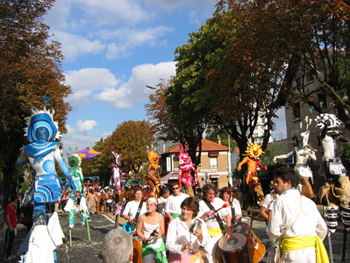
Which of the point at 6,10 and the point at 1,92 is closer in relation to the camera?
the point at 6,10

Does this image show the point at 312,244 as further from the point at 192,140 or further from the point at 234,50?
the point at 192,140

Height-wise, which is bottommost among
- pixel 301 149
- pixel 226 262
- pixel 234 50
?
pixel 226 262

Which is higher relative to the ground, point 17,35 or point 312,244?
point 17,35

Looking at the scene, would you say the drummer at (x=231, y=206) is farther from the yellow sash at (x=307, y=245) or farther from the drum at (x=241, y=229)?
the yellow sash at (x=307, y=245)

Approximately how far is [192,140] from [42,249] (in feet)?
77.8

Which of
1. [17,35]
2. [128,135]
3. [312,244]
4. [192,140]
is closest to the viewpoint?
[312,244]

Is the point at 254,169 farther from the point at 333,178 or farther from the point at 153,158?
the point at 333,178

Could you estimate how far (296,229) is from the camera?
4051mm

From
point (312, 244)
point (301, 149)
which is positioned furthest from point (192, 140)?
point (312, 244)

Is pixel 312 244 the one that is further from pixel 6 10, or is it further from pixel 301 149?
pixel 6 10

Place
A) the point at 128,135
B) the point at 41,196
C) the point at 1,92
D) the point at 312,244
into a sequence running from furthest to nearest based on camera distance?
the point at 128,135 → the point at 1,92 → the point at 41,196 → the point at 312,244

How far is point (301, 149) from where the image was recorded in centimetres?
991

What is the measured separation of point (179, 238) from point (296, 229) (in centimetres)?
169

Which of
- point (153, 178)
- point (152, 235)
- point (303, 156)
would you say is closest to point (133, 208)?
point (152, 235)
